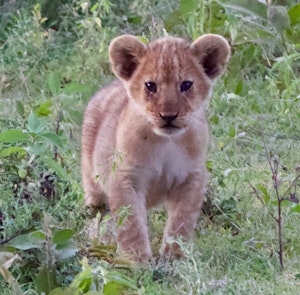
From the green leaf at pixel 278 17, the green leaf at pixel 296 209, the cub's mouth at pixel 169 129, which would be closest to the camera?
the green leaf at pixel 296 209

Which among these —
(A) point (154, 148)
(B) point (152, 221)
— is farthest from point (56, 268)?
(B) point (152, 221)

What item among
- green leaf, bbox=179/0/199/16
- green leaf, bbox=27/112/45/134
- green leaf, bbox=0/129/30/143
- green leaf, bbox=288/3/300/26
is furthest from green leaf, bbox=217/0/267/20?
green leaf, bbox=0/129/30/143

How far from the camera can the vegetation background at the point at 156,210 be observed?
390cm

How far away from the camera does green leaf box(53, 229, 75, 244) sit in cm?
387

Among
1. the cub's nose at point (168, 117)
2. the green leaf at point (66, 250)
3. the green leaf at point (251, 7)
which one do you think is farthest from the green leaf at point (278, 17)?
the green leaf at point (66, 250)

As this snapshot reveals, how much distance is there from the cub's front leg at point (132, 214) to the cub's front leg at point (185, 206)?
0.12 metres

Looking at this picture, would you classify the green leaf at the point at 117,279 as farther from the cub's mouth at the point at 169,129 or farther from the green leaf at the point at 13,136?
the cub's mouth at the point at 169,129

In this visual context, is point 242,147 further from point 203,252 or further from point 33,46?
point 33,46

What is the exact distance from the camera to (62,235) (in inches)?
152

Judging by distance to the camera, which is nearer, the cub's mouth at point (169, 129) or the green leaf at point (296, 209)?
the green leaf at point (296, 209)

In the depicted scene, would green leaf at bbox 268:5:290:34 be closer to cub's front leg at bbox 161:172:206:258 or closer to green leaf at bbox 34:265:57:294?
cub's front leg at bbox 161:172:206:258

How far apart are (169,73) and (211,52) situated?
0.31m

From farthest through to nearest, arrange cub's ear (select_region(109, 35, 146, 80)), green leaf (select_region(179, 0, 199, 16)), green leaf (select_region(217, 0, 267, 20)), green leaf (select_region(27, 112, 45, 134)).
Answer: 1. green leaf (select_region(179, 0, 199, 16))
2. green leaf (select_region(217, 0, 267, 20))
3. cub's ear (select_region(109, 35, 146, 80))
4. green leaf (select_region(27, 112, 45, 134))

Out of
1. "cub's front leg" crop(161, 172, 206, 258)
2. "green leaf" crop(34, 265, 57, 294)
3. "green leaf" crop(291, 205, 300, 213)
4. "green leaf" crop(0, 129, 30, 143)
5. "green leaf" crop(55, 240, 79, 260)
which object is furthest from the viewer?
"cub's front leg" crop(161, 172, 206, 258)
